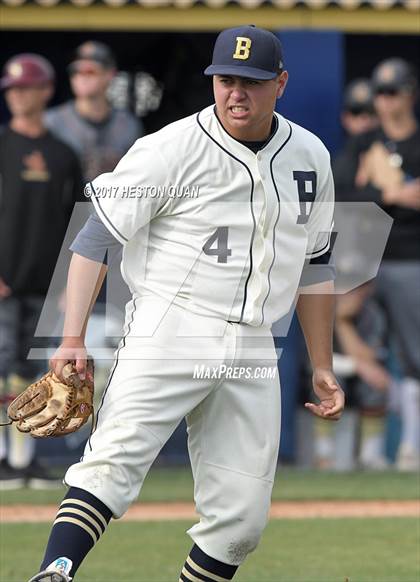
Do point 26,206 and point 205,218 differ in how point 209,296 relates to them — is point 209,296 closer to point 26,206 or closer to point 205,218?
point 205,218

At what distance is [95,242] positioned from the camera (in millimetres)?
4578

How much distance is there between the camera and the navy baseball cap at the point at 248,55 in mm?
4559

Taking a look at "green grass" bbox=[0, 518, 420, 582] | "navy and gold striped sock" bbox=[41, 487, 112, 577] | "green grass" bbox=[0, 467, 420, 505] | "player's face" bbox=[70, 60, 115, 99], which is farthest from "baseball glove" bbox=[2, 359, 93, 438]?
"player's face" bbox=[70, 60, 115, 99]

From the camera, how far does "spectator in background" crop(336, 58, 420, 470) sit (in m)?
9.64

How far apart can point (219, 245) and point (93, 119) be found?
5377 millimetres

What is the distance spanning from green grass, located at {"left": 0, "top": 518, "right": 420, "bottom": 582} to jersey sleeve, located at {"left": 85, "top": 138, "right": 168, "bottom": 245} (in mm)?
1952

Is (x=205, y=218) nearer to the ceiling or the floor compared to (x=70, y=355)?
nearer to the ceiling

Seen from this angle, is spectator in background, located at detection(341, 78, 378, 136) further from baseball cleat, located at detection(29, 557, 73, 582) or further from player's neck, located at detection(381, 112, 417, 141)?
baseball cleat, located at detection(29, 557, 73, 582)

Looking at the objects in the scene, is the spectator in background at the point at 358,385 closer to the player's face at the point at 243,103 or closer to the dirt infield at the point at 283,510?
the dirt infield at the point at 283,510

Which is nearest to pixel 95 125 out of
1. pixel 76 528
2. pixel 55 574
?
pixel 76 528

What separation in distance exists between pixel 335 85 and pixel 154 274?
5675 mm

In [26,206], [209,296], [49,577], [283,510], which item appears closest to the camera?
[49,577]

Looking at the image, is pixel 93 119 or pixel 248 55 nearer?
pixel 248 55

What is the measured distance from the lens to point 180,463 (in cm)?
Result: 1024
